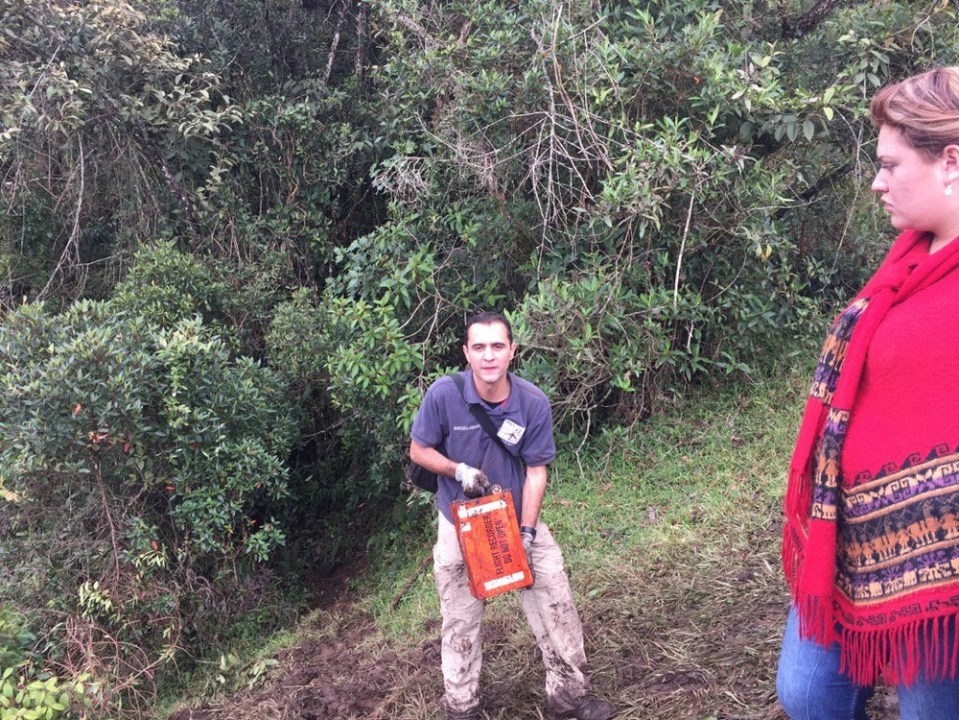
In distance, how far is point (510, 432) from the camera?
3.43m

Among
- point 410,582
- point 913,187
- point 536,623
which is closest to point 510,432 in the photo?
point 536,623

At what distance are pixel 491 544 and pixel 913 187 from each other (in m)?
2.04

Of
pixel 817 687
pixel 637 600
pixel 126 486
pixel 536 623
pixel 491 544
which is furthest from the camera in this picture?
pixel 126 486

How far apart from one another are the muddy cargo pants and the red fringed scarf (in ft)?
5.61

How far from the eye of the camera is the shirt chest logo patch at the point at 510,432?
343 cm

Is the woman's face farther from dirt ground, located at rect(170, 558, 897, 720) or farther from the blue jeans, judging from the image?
dirt ground, located at rect(170, 558, 897, 720)

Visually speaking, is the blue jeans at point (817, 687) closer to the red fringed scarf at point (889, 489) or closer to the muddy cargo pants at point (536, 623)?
the red fringed scarf at point (889, 489)

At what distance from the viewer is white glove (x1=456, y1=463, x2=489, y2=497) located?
332cm

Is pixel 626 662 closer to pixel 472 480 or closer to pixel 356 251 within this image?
pixel 472 480

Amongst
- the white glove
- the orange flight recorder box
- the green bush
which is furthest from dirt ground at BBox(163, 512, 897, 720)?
the white glove

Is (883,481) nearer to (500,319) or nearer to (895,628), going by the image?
(895,628)

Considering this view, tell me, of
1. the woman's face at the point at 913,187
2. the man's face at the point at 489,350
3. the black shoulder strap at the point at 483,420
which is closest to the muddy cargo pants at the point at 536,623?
the black shoulder strap at the point at 483,420

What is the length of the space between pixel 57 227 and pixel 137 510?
3973mm

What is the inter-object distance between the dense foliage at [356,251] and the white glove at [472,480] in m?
2.33
